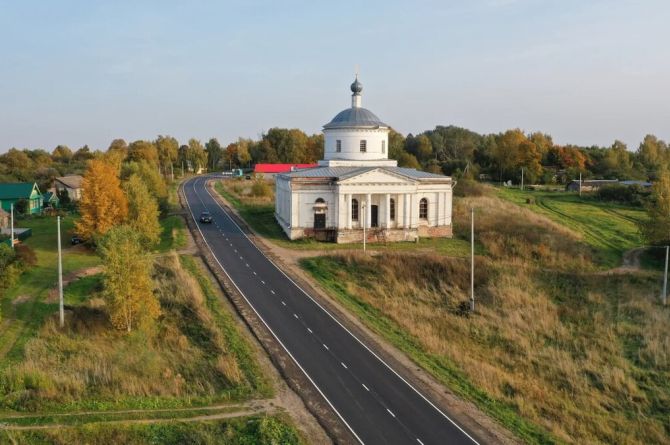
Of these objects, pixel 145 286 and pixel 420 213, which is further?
pixel 420 213

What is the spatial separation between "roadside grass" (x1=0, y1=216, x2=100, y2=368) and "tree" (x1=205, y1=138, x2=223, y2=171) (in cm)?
12127

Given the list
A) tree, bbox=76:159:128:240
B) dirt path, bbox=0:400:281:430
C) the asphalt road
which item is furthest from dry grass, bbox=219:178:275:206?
dirt path, bbox=0:400:281:430

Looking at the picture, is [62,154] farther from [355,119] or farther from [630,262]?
[630,262]

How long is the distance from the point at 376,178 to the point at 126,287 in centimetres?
2675

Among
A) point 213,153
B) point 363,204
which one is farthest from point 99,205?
point 213,153

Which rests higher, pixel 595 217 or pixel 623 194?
pixel 623 194

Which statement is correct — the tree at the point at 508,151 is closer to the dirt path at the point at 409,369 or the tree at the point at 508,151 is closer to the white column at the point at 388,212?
the white column at the point at 388,212

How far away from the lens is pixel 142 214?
45906mm

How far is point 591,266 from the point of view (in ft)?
155

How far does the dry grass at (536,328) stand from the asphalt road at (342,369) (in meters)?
2.47

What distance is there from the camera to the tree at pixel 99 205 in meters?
47.0

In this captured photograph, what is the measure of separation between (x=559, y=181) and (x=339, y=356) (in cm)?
10325

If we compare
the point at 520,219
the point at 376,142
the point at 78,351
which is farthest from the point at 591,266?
the point at 78,351

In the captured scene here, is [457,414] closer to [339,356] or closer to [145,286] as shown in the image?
[339,356]
